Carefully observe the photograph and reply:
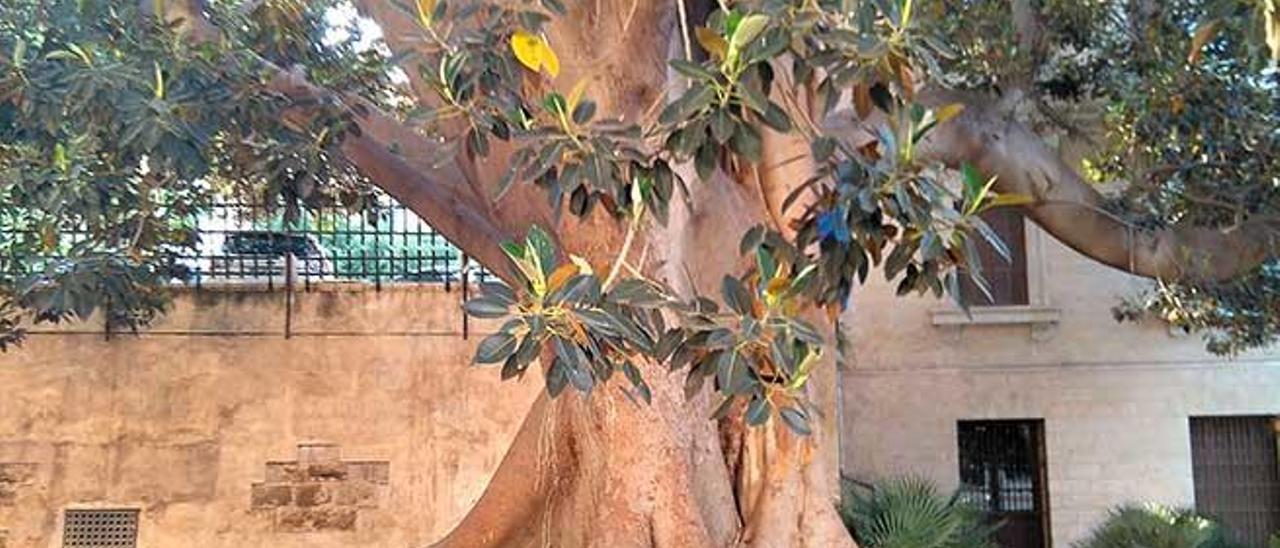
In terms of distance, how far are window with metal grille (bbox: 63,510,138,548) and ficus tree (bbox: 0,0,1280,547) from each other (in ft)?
4.43

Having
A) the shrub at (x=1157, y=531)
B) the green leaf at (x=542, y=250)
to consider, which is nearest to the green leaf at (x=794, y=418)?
the green leaf at (x=542, y=250)

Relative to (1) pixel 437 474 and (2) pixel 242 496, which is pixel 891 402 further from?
(2) pixel 242 496

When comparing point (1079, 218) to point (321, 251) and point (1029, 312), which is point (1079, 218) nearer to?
point (1029, 312)

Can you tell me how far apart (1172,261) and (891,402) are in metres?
4.81

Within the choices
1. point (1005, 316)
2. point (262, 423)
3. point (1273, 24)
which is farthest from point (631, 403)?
point (1005, 316)

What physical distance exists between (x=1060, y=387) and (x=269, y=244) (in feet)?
25.0

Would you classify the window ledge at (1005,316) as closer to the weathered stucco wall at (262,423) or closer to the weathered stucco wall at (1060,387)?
the weathered stucco wall at (1060,387)

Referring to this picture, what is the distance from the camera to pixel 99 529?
8.41 meters

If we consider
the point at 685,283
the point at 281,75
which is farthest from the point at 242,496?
the point at 685,283

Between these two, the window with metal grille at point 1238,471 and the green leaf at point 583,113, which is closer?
the green leaf at point 583,113

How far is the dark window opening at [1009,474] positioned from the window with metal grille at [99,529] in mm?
7629

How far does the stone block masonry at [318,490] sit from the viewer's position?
8.58m

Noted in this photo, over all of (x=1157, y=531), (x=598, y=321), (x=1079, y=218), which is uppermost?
(x=1079, y=218)

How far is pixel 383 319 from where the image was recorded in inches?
350
